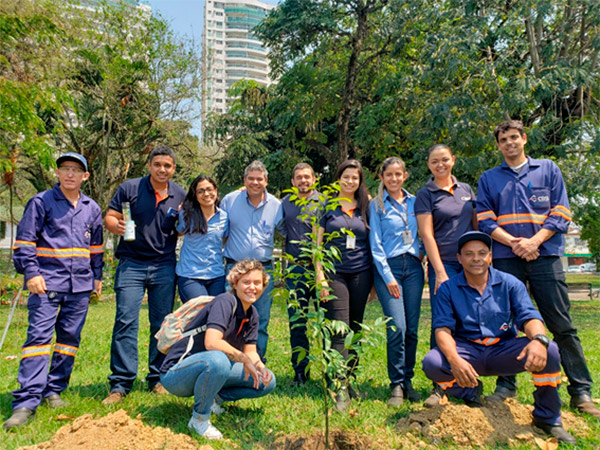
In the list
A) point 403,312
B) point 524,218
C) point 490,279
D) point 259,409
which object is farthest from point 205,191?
point 524,218

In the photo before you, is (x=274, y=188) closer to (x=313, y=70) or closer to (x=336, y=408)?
(x=313, y=70)

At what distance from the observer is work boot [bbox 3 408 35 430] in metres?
3.48

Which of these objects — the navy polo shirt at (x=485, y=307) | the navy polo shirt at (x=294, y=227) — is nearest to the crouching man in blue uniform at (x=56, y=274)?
the navy polo shirt at (x=294, y=227)

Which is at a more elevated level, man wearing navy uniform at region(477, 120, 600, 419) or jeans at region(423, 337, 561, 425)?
man wearing navy uniform at region(477, 120, 600, 419)

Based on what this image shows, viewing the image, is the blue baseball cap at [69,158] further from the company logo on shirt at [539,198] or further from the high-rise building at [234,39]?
the high-rise building at [234,39]

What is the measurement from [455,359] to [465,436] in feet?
1.74

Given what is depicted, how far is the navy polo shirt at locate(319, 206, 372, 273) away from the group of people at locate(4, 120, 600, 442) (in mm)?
13

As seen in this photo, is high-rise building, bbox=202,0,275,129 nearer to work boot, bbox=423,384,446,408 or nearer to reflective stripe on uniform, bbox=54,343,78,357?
reflective stripe on uniform, bbox=54,343,78,357

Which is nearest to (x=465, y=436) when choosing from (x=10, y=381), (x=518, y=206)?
(x=518, y=206)

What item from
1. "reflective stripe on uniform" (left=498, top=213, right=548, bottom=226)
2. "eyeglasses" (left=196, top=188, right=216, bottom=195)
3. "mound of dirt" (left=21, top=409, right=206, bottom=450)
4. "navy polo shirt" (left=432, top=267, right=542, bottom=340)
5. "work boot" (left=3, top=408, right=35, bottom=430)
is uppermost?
"eyeglasses" (left=196, top=188, right=216, bottom=195)

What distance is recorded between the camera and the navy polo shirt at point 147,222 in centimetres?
441

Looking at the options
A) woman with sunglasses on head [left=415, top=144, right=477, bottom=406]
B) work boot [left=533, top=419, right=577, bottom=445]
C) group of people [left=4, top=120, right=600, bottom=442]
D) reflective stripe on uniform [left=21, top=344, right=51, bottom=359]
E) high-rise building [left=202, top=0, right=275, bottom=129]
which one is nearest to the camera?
work boot [left=533, top=419, right=577, bottom=445]

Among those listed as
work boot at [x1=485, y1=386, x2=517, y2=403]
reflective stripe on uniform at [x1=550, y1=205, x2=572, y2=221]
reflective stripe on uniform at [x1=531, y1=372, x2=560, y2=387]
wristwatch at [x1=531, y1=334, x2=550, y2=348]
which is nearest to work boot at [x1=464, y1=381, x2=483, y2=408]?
work boot at [x1=485, y1=386, x2=517, y2=403]

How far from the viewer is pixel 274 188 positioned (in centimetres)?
1880
